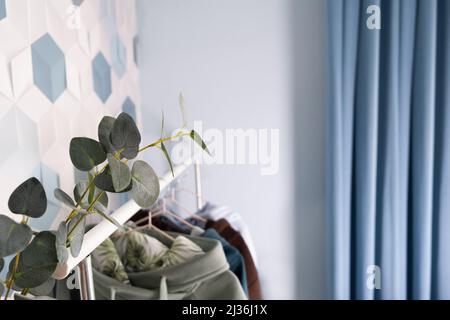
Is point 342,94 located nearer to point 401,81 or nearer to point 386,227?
point 401,81

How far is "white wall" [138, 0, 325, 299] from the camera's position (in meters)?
0.97

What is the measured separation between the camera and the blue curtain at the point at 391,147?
3.26ft

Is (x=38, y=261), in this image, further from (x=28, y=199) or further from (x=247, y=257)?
(x=247, y=257)

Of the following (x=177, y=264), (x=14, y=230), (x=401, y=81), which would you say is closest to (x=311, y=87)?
(x=401, y=81)

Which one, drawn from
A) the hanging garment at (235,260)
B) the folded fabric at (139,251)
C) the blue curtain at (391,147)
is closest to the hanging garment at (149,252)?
the folded fabric at (139,251)

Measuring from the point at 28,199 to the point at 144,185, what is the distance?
10 cm

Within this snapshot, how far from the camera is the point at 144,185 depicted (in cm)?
Answer: 43

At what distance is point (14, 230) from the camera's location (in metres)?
0.37

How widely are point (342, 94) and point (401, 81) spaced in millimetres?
134

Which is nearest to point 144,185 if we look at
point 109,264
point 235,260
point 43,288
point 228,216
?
point 43,288

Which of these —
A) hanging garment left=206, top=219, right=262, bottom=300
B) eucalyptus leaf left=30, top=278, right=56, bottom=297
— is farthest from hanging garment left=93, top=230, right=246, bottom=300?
eucalyptus leaf left=30, top=278, right=56, bottom=297

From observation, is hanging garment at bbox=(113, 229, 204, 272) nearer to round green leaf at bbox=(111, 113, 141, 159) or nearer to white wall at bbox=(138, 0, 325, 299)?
white wall at bbox=(138, 0, 325, 299)

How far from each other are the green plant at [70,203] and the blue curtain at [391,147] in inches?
27.1

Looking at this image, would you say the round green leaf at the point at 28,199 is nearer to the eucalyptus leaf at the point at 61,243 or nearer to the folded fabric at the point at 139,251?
the eucalyptus leaf at the point at 61,243
